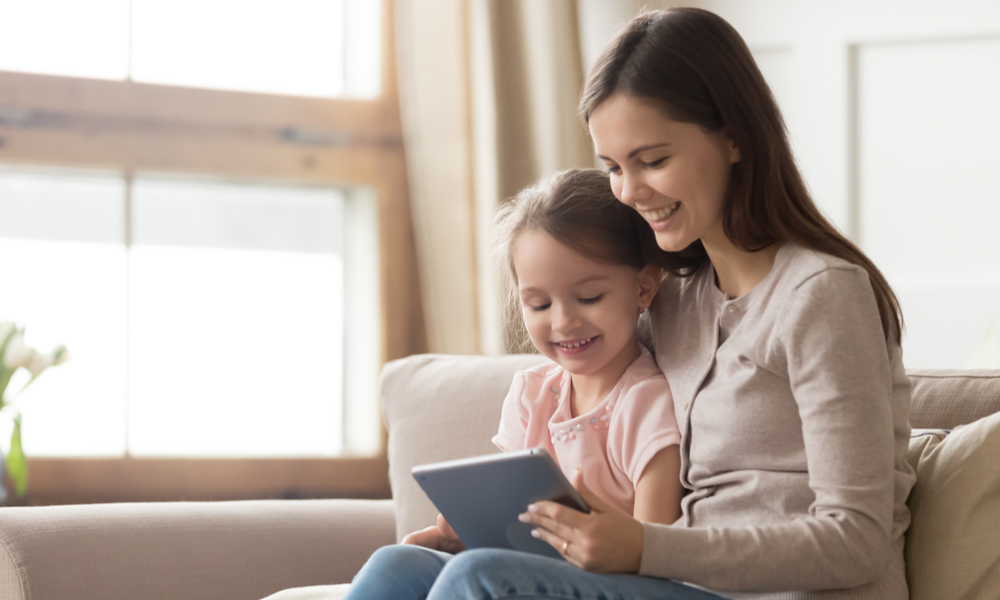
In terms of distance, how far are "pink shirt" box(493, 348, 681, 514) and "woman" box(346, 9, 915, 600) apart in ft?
0.11

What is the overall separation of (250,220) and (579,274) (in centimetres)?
142

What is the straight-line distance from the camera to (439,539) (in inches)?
48.5

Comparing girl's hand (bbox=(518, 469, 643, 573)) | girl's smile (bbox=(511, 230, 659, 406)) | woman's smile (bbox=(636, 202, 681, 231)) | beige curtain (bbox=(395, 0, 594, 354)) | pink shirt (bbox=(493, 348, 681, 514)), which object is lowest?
girl's hand (bbox=(518, 469, 643, 573))

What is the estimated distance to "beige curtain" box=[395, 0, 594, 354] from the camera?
2.33 m

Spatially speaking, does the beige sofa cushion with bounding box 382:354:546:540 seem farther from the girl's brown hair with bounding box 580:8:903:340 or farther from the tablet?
the girl's brown hair with bounding box 580:8:903:340

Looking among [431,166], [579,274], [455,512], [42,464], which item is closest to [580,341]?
[579,274]

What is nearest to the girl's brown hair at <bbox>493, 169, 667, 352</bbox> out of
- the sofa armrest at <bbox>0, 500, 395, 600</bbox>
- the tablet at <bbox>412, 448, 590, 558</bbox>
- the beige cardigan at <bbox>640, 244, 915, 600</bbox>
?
the beige cardigan at <bbox>640, 244, 915, 600</bbox>

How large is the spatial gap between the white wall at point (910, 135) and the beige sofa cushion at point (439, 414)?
1.14 meters

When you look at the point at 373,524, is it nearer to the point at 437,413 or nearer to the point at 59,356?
the point at 437,413

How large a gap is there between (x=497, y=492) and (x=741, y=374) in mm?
287

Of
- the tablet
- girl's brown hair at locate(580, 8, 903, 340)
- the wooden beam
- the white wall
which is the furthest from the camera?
the white wall

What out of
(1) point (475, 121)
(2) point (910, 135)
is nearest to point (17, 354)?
(1) point (475, 121)

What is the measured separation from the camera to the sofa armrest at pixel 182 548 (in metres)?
1.26

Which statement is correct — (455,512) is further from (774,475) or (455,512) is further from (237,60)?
(237,60)
